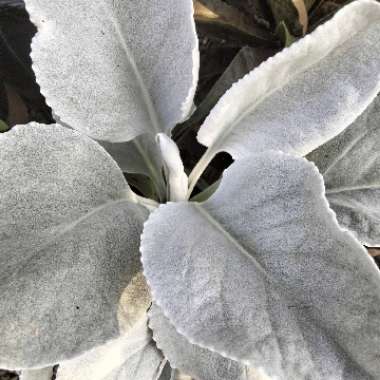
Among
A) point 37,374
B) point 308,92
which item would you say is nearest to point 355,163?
point 308,92

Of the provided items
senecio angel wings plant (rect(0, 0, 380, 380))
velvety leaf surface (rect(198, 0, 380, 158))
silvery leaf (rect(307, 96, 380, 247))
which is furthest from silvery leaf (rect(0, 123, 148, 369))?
silvery leaf (rect(307, 96, 380, 247))

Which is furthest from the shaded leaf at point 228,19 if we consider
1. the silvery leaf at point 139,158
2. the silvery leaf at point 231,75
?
the silvery leaf at point 139,158

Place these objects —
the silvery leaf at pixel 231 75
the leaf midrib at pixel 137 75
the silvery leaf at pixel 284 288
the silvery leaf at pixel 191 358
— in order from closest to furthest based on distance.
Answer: the silvery leaf at pixel 284 288
the leaf midrib at pixel 137 75
the silvery leaf at pixel 191 358
the silvery leaf at pixel 231 75

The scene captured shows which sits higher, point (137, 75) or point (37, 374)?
point (137, 75)

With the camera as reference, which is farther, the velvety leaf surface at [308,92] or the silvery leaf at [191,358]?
the silvery leaf at [191,358]

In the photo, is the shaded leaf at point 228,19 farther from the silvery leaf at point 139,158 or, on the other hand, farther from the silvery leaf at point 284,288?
the silvery leaf at point 284,288

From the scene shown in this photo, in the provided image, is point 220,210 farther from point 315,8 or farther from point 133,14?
point 315,8

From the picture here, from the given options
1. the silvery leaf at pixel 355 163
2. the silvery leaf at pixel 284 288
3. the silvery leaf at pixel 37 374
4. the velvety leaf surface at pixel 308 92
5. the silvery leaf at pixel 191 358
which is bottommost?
the silvery leaf at pixel 37 374

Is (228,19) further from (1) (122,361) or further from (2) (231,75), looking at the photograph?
(1) (122,361)
